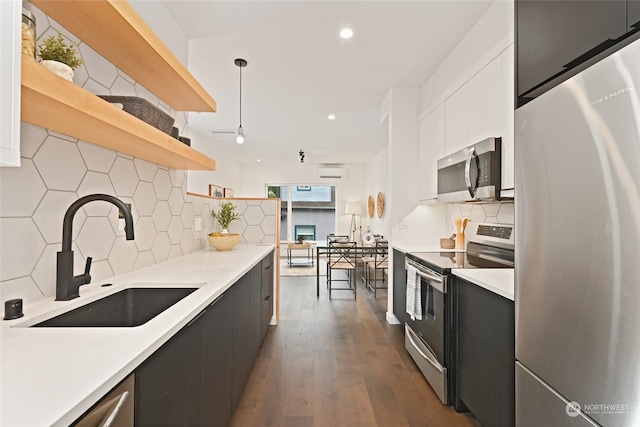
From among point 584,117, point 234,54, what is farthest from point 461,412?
point 234,54

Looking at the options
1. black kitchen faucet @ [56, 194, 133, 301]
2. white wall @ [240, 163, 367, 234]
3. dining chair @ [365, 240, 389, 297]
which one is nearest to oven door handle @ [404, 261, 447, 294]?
black kitchen faucet @ [56, 194, 133, 301]

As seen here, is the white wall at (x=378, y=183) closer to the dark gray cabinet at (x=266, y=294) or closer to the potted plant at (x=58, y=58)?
the dark gray cabinet at (x=266, y=294)

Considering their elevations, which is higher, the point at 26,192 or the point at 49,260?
the point at 26,192

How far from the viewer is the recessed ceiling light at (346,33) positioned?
235 cm

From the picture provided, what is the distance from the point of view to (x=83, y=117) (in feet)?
3.27

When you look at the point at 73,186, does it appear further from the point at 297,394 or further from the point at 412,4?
the point at 412,4

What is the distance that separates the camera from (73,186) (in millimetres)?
1275

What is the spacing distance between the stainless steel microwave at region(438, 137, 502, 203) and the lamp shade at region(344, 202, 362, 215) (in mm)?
5613

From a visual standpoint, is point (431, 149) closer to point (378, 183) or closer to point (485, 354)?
point (485, 354)

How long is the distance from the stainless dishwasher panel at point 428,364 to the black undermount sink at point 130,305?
5.35ft

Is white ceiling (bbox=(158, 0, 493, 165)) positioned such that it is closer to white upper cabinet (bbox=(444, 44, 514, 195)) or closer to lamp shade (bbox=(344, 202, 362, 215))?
white upper cabinet (bbox=(444, 44, 514, 195))

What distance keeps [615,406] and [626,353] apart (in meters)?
0.15

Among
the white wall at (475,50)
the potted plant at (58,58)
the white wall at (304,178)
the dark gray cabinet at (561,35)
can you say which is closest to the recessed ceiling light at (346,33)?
the white wall at (475,50)

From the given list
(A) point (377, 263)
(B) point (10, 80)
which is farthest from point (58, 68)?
(A) point (377, 263)
